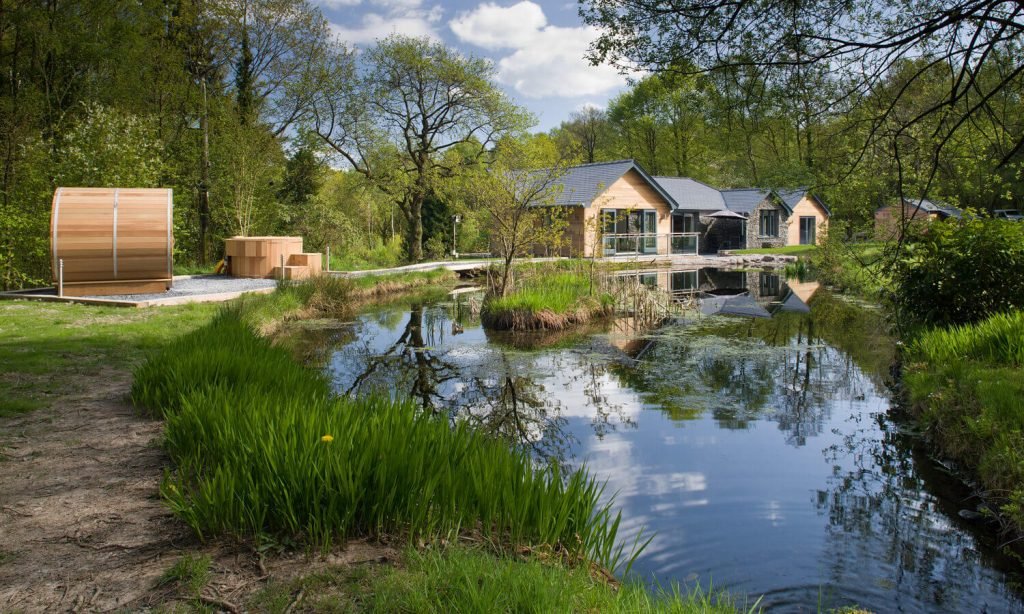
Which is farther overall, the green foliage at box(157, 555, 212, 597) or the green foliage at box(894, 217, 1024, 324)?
the green foliage at box(894, 217, 1024, 324)

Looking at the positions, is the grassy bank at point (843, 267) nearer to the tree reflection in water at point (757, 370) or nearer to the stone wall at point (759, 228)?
the tree reflection in water at point (757, 370)

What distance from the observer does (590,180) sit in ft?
95.1

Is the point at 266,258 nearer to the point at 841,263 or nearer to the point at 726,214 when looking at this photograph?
the point at 841,263

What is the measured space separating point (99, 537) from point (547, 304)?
935 cm

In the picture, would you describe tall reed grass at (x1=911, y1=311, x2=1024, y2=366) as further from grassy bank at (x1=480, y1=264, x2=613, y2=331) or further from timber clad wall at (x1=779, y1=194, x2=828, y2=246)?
timber clad wall at (x1=779, y1=194, x2=828, y2=246)

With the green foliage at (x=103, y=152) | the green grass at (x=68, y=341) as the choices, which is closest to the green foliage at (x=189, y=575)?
the green grass at (x=68, y=341)

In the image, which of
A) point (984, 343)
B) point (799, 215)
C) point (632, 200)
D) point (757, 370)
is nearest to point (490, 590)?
point (984, 343)

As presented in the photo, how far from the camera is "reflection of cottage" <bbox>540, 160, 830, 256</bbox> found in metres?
28.1

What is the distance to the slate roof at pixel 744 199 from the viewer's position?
35.0 m

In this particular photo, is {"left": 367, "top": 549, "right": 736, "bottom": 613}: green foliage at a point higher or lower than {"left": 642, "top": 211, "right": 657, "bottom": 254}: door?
lower

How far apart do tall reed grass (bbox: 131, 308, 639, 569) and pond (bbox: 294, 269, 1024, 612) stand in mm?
963

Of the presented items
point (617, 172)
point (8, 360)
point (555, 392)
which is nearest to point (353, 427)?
point (555, 392)

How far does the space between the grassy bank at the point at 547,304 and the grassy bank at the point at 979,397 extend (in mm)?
5704

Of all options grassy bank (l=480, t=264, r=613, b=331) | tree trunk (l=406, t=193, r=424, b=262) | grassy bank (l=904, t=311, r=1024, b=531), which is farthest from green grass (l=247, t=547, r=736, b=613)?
tree trunk (l=406, t=193, r=424, b=262)
